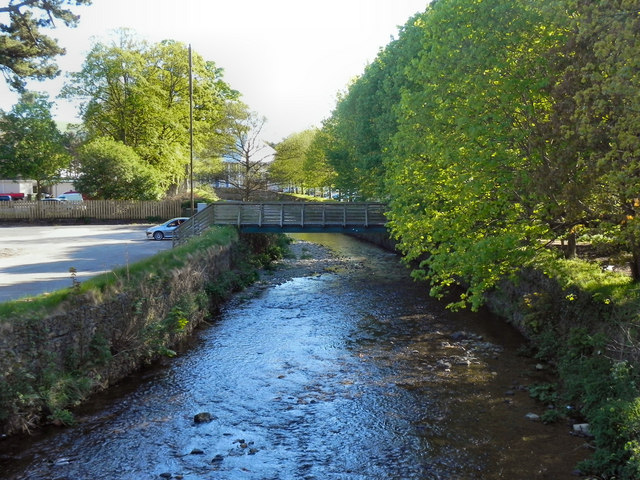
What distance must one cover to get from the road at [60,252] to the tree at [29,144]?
246 inches

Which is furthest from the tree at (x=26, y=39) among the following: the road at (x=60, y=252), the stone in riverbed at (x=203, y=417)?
the stone in riverbed at (x=203, y=417)

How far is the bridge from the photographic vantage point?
3300 cm

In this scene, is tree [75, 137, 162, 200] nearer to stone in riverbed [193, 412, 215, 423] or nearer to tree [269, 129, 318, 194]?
tree [269, 129, 318, 194]

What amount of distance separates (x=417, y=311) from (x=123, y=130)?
128ft

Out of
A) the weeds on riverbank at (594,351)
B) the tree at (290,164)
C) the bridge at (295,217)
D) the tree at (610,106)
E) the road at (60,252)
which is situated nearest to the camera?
the weeds on riverbank at (594,351)

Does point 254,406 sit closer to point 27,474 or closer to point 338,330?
point 27,474

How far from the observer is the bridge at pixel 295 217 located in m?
33.0

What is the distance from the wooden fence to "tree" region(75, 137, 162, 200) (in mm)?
1016

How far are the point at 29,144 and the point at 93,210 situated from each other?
7.84m

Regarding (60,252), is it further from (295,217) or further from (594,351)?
(594,351)

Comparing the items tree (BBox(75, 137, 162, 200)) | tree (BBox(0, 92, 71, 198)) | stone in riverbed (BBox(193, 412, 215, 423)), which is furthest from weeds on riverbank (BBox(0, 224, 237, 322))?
tree (BBox(0, 92, 71, 198))

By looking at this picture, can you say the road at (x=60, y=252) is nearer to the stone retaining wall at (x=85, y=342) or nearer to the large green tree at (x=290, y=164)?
the stone retaining wall at (x=85, y=342)

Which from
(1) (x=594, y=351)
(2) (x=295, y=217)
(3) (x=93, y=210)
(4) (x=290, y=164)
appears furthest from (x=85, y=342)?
(4) (x=290, y=164)

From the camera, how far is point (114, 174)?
48656 millimetres
